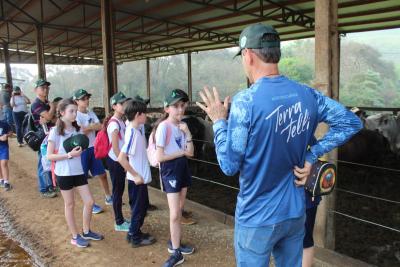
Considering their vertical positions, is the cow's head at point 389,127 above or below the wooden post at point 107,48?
below

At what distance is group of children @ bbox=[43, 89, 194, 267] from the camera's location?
3.25m

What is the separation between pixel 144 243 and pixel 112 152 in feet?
3.42

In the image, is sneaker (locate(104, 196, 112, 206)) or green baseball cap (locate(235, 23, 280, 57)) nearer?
green baseball cap (locate(235, 23, 280, 57))

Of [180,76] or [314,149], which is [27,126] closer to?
[314,149]

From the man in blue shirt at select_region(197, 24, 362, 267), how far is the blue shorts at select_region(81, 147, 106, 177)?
131 inches

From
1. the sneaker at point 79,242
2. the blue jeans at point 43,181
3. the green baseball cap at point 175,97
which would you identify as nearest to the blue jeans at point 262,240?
the green baseball cap at point 175,97

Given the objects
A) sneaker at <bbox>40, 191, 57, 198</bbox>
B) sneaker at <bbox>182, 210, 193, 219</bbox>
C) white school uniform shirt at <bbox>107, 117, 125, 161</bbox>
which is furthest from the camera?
sneaker at <bbox>40, 191, 57, 198</bbox>

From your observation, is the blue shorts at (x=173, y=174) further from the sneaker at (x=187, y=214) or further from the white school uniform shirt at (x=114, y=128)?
the sneaker at (x=187, y=214)

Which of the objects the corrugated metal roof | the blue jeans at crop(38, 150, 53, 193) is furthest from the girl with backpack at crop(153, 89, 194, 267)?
the corrugated metal roof

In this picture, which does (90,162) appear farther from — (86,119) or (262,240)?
(262,240)

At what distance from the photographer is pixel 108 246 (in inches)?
148

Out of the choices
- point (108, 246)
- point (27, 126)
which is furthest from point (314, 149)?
point (27, 126)

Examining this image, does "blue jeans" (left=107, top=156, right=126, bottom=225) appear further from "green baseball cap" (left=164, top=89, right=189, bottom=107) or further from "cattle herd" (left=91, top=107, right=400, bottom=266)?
"cattle herd" (left=91, top=107, right=400, bottom=266)

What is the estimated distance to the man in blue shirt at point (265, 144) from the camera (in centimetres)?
159
